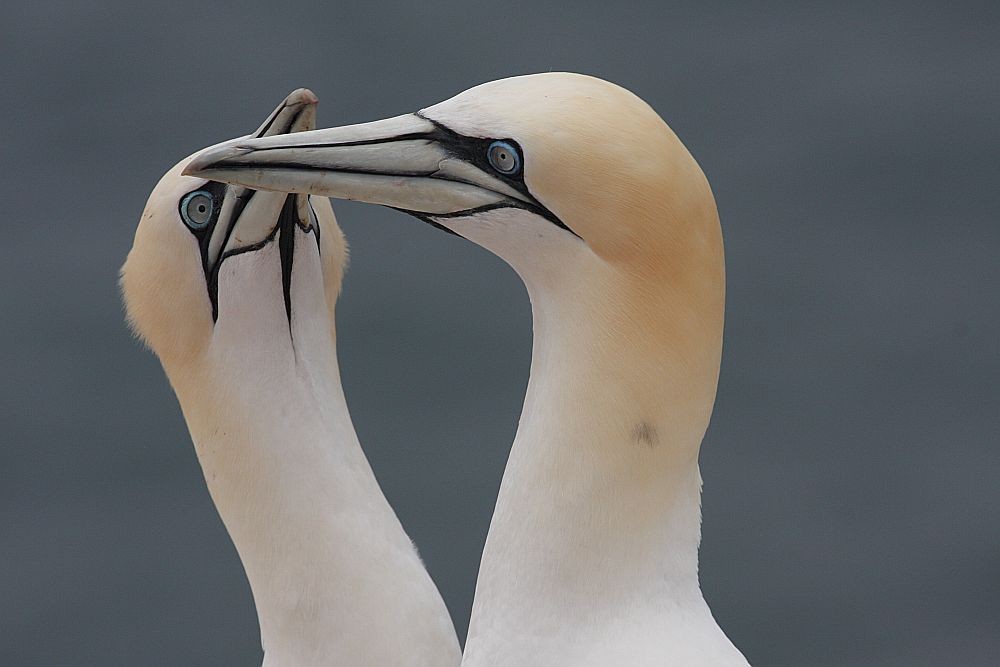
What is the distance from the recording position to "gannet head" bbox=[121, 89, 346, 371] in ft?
14.7

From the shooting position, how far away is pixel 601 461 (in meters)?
3.94

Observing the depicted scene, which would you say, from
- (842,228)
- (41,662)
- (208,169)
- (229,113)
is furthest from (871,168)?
(208,169)

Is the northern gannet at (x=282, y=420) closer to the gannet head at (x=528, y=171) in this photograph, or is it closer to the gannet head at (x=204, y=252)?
the gannet head at (x=204, y=252)

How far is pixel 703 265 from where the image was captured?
12.6 ft

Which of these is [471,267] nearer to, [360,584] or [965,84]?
[965,84]

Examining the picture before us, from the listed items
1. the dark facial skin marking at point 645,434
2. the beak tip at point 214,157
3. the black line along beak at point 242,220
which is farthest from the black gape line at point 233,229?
the dark facial skin marking at point 645,434

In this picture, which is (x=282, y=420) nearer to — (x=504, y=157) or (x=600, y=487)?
(x=600, y=487)

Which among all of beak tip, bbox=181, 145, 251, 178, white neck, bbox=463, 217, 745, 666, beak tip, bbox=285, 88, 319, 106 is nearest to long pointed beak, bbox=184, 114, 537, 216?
beak tip, bbox=181, 145, 251, 178

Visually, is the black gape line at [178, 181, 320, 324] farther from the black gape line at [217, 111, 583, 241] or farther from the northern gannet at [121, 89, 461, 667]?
the black gape line at [217, 111, 583, 241]

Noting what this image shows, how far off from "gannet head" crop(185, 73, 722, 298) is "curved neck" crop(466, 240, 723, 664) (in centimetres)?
9

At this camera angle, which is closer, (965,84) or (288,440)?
(288,440)

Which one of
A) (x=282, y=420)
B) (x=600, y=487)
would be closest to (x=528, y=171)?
(x=600, y=487)

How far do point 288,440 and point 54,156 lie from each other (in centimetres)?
328

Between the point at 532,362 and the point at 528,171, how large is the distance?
57 centimetres
